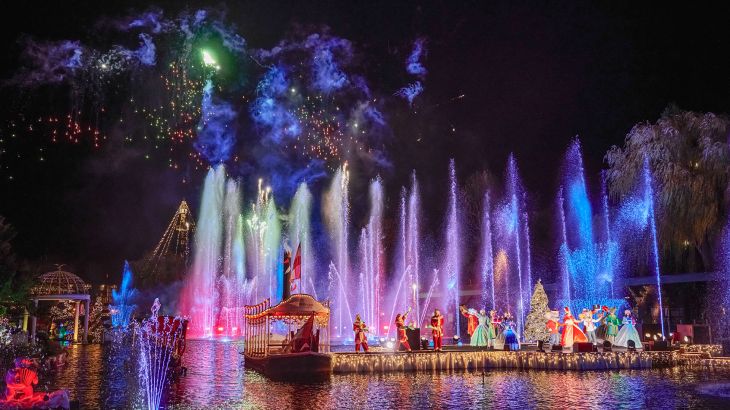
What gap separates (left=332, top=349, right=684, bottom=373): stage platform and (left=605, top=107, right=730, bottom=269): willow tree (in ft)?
40.9

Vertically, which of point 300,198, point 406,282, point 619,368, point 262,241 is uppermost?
point 300,198

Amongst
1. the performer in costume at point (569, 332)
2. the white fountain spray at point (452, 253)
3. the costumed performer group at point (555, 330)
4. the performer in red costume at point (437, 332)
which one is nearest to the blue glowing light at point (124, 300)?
A: the white fountain spray at point (452, 253)

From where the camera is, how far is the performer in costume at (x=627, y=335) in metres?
25.9

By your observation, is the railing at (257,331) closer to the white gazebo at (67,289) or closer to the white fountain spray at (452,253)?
the white gazebo at (67,289)

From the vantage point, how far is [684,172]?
33719 mm

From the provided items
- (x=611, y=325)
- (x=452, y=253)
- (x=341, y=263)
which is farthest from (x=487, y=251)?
(x=611, y=325)

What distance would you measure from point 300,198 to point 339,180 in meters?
4.97

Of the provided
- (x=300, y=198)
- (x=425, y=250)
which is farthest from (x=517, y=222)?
(x=300, y=198)

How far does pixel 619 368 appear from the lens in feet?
76.0

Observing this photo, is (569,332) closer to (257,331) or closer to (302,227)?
(257,331)

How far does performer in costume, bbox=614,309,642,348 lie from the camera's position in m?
25.9

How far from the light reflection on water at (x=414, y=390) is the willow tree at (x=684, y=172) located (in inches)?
555

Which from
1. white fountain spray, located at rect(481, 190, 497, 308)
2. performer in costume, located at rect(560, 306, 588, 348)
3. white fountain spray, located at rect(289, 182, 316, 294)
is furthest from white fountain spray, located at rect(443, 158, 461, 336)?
performer in costume, located at rect(560, 306, 588, 348)

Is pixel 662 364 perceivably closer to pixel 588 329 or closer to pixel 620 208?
pixel 588 329
